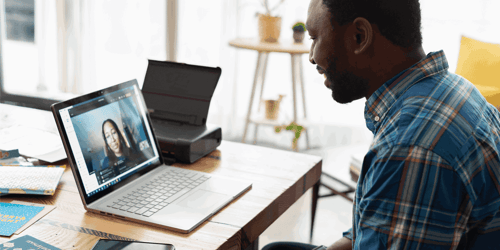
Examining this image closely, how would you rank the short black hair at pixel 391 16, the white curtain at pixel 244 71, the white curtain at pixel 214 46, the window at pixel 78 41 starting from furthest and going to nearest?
the window at pixel 78 41
the white curtain at pixel 244 71
the white curtain at pixel 214 46
the short black hair at pixel 391 16

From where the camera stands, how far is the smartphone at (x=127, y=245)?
0.85 meters

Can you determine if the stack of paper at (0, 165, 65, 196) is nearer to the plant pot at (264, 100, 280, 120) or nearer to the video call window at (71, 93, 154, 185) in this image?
the video call window at (71, 93, 154, 185)

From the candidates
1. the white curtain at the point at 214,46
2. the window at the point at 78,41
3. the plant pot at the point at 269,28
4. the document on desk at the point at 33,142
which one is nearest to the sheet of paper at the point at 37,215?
the document on desk at the point at 33,142

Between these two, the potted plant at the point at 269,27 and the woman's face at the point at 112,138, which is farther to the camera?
the potted plant at the point at 269,27

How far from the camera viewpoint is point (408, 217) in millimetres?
678

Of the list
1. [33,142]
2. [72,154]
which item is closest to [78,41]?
[33,142]

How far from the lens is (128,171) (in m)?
1.13

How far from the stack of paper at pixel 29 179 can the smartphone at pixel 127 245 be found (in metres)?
0.27

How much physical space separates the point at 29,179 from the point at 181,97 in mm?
505

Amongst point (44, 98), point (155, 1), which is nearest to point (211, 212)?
point (44, 98)

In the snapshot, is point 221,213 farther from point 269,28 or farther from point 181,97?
point 269,28

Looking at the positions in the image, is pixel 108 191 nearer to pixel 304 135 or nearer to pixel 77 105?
pixel 77 105

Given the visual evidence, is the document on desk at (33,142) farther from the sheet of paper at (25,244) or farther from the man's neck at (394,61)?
the man's neck at (394,61)

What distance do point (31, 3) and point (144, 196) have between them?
3.61m
